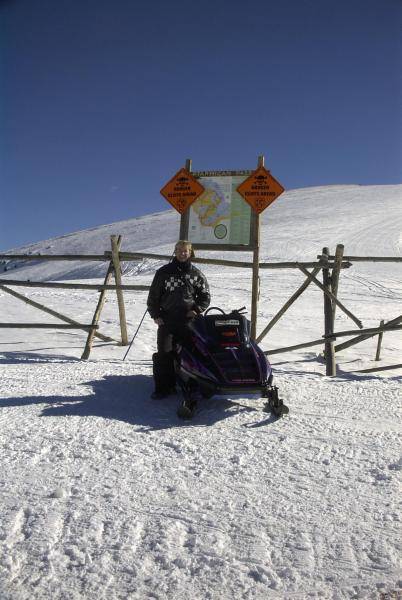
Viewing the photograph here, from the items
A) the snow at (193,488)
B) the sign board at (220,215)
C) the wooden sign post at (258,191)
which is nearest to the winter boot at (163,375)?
the snow at (193,488)

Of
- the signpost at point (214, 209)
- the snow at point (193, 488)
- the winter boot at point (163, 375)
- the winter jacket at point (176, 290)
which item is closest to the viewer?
the snow at point (193, 488)

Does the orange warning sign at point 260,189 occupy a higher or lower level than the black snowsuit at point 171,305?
higher

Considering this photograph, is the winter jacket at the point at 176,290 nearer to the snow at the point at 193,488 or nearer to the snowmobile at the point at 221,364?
the snowmobile at the point at 221,364

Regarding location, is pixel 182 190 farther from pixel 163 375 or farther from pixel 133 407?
pixel 133 407

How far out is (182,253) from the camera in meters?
Answer: 5.21

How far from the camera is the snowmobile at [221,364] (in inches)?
169

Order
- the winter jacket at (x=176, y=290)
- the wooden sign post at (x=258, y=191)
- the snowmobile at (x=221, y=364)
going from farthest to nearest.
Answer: the wooden sign post at (x=258, y=191), the winter jacket at (x=176, y=290), the snowmobile at (x=221, y=364)

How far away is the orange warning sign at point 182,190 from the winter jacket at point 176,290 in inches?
110

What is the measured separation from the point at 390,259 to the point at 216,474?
21.4 feet

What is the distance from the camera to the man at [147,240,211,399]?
5.00 m

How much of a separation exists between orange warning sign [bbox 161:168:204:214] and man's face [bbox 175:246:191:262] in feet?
9.05

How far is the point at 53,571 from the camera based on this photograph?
241cm

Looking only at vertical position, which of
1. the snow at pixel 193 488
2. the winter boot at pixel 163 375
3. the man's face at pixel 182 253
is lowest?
the snow at pixel 193 488

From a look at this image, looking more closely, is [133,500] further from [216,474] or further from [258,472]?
[258,472]
